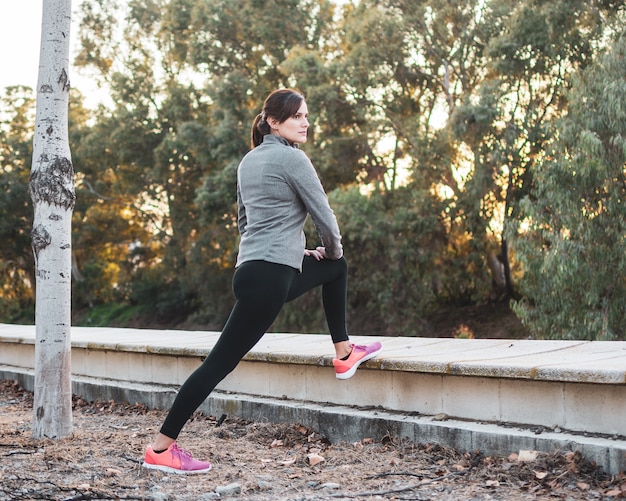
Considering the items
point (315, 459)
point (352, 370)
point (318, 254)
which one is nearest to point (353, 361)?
point (352, 370)

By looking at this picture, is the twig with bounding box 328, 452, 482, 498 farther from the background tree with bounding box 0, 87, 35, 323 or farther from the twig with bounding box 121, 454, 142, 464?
the background tree with bounding box 0, 87, 35, 323

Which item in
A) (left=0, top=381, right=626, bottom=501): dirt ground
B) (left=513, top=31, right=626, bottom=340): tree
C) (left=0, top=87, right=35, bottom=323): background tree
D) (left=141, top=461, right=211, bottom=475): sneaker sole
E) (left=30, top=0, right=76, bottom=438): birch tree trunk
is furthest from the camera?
(left=0, top=87, right=35, bottom=323): background tree

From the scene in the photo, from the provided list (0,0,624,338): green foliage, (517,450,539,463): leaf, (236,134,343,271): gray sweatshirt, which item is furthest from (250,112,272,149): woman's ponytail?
(0,0,624,338): green foliage

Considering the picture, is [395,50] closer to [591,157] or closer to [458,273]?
[458,273]

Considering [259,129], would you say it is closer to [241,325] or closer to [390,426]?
[241,325]

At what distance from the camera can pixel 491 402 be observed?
4672 mm

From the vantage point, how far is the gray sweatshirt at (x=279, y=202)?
14.0 ft

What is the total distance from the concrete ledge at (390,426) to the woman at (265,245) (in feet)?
3.64

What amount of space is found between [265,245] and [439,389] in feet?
4.97

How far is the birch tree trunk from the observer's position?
5320 millimetres

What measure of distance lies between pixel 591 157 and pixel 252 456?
13890 mm

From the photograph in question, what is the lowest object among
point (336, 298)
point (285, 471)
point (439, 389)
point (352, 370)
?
point (285, 471)

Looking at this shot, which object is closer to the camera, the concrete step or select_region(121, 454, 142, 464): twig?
the concrete step

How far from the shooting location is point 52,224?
5.32 metres
